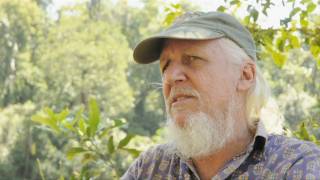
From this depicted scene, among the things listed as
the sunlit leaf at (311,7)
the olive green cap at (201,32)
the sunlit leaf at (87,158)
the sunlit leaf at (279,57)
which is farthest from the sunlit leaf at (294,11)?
the sunlit leaf at (87,158)

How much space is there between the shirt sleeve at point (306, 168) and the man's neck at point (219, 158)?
0.20 meters

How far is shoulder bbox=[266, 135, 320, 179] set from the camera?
1438 mm

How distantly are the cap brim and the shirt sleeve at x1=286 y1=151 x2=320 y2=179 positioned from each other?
0.42 m

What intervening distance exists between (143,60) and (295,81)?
28801 millimetres

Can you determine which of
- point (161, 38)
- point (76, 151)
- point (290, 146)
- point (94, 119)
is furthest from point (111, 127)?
point (290, 146)

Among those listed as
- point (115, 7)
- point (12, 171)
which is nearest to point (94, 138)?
point (12, 171)

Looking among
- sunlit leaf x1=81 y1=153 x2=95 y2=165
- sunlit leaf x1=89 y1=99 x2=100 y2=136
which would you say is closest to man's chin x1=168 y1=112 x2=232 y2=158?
sunlit leaf x1=89 y1=99 x2=100 y2=136

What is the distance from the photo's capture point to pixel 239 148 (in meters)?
1.65

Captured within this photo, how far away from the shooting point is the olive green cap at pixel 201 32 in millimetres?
1632

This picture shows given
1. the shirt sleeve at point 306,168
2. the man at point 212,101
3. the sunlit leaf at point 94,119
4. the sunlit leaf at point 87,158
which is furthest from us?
the sunlit leaf at point 87,158

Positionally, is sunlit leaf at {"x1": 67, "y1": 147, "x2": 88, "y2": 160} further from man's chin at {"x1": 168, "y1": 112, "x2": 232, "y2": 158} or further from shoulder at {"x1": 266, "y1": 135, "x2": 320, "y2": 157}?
shoulder at {"x1": 266, "y1": 135, "x2": 320, "y2": 157}

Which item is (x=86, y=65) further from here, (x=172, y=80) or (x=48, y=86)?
(x=172, y=80)

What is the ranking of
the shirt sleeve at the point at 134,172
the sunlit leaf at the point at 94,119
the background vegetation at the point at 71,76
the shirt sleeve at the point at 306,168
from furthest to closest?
the background vegetation at the point at 71,76 < the sunlit leaf at the point at 94,119 < the shirt sleeve at the point at 134,172 < the shirt sleeve at the point at 306,168

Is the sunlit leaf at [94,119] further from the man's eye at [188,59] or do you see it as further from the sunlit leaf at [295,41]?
the sunlit leaf at [295,41]
